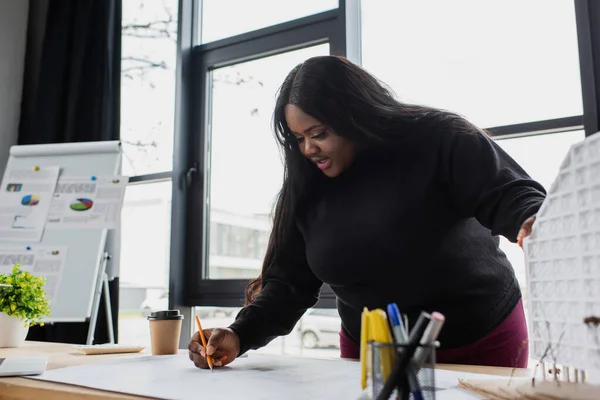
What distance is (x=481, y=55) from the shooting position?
A: 2.28m

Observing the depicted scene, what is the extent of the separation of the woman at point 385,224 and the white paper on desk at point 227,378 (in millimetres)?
82

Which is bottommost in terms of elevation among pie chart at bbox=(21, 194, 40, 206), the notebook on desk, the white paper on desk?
the white paper on desk

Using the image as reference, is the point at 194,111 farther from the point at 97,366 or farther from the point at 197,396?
the point at 197,396

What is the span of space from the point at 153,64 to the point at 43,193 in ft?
2.96

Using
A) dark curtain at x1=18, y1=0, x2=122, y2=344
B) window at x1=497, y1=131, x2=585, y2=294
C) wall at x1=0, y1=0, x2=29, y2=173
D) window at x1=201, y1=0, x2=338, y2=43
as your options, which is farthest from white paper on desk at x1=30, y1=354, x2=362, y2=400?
wall at x1=0, y1=0, x2=29, y2=173

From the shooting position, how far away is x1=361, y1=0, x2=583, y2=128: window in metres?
2.09

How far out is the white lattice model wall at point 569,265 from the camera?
1.92 ft

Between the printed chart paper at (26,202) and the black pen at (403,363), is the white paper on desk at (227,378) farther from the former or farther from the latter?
the printed chart paper at (26,202)

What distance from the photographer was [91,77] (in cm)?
318

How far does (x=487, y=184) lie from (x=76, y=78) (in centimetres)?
263

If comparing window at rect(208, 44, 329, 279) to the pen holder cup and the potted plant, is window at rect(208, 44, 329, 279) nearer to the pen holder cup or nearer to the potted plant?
the potted plant

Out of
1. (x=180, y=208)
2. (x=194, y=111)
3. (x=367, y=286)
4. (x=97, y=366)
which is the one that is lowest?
(x=97, y=366)

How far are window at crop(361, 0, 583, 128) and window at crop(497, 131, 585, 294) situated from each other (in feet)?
0.24

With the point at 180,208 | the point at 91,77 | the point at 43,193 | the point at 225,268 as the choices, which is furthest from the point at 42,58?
the point at 225,268
